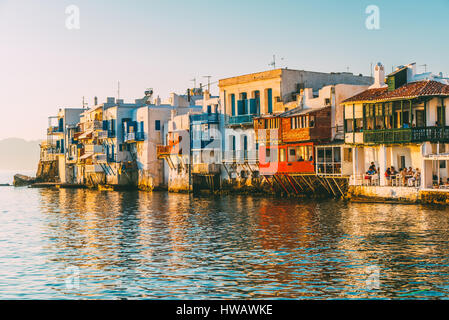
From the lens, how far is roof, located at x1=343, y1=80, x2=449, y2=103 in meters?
41.7

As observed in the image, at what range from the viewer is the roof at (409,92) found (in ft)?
137

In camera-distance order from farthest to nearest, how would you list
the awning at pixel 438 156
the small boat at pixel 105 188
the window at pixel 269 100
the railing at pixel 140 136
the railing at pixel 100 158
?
the railing at pixel 100 158, the small boat at pixel 105 188, the railing at pixel 140 136, the window at pixel 269 100, the awning at pixel 438 156

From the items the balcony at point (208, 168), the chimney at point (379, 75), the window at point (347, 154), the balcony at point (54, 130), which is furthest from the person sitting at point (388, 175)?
the balcony at point (54, 130)

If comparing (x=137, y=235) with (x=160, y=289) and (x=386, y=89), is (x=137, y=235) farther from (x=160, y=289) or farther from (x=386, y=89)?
(x=386, y=89)

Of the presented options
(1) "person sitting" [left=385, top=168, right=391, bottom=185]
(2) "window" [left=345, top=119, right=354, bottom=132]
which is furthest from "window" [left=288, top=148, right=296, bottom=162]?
(1) "person sitting" [left=385, top=168, right=391, bottom=185]

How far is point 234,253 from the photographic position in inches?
918

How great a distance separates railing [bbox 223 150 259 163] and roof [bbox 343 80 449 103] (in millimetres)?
13224

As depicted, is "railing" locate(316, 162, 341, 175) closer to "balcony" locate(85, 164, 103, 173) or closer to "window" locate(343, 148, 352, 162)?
"window" locate(343, 148, 352, 162)

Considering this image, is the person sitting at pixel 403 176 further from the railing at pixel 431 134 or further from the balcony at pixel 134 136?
the balcony at pixel 134 136

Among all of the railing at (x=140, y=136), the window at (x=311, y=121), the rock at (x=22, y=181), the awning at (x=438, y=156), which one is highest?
the railing at (x=140, y=136)

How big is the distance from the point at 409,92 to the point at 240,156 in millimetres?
20483

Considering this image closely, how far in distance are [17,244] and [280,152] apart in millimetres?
29031

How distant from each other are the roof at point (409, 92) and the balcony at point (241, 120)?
1419 centimetres

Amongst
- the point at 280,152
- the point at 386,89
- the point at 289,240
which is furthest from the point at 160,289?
the point at 280,152
